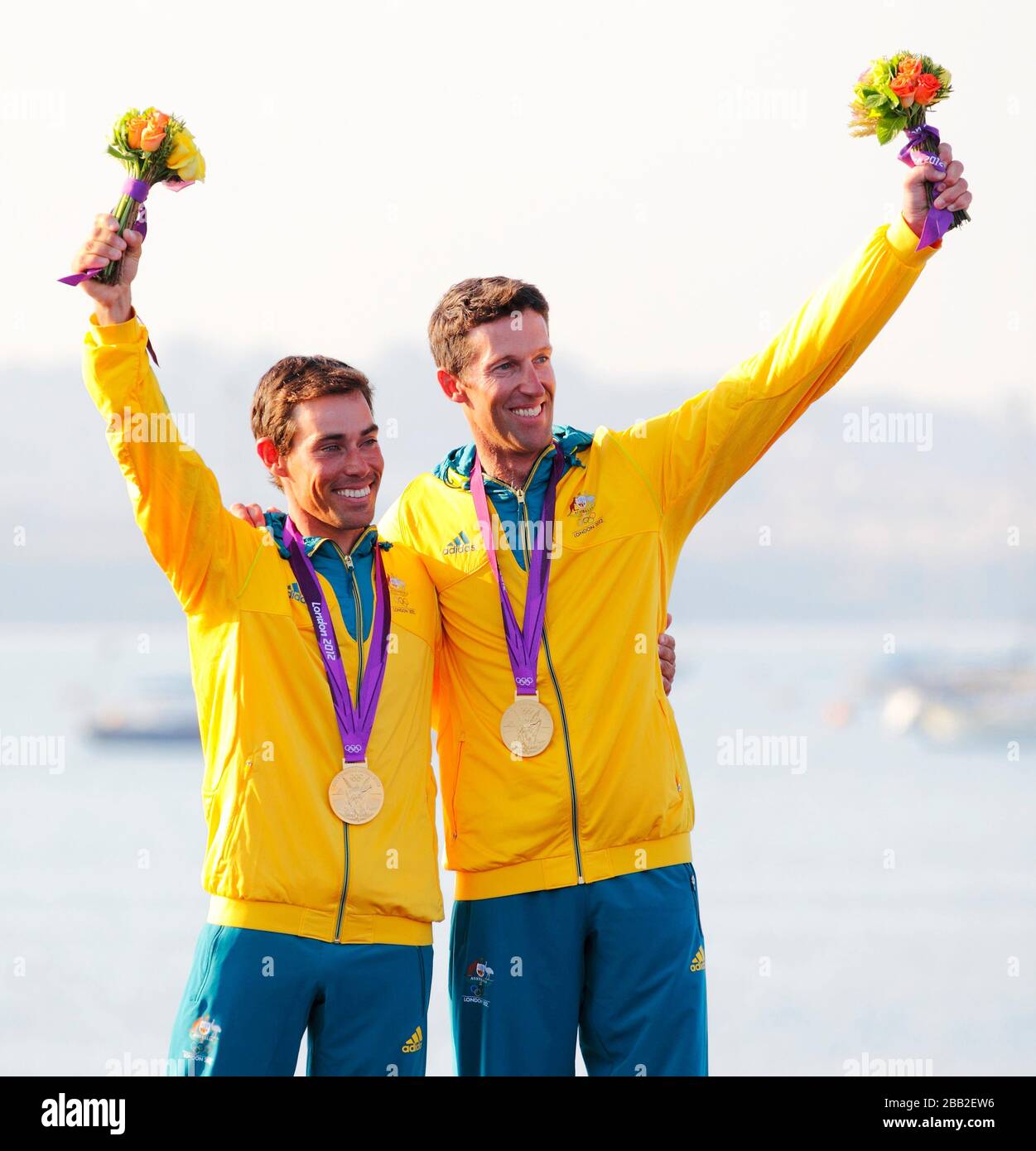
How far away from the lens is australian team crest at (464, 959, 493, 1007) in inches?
147

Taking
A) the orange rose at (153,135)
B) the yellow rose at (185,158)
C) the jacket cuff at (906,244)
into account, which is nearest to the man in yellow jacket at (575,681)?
the jacket cuff at (906,244)

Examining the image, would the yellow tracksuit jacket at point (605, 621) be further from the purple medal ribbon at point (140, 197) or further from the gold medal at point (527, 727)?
the purple medal ribbon at point (140, 197)

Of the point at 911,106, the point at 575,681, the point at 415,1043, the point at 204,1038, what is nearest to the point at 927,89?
the point at 911,106

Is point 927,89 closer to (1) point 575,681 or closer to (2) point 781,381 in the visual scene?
(2) point 781,381

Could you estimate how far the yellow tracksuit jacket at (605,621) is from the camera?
375 centimetres

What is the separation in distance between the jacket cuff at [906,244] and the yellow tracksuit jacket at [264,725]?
151 centimetres

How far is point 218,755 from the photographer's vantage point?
356cm

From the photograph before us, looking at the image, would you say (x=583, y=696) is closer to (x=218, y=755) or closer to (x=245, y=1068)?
(x=218, y=755)

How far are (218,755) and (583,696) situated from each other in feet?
2.86

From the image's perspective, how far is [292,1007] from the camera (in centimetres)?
343

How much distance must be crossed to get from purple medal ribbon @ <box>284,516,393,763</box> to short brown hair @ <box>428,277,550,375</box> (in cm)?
67

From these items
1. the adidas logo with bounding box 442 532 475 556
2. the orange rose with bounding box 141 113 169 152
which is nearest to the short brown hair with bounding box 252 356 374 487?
the adidas logo with bounding box 442 532 475 556

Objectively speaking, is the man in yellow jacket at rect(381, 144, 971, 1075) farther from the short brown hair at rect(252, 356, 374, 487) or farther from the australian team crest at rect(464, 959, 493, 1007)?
the short brown hair at rect(252, 356, 374, 487)

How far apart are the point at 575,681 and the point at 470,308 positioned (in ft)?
3.28
